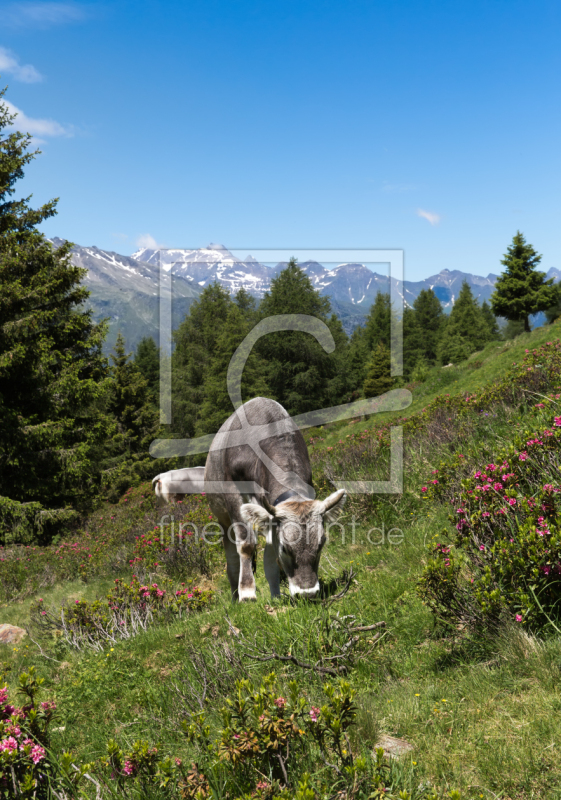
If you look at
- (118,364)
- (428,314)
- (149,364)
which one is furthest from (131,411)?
(428,314)

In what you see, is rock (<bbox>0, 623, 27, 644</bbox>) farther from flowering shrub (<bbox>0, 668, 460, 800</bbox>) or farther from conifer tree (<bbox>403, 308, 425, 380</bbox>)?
conifer tree (<bbox>403, 308, 425, 380</bbox>)

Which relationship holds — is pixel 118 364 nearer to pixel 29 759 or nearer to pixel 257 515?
pixel 257 515

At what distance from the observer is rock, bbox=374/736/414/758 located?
2.59m

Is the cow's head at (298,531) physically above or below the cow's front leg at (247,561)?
above

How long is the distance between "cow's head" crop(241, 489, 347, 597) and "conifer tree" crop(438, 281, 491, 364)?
2205 inches

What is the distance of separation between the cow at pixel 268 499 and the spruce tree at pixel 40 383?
12051mm

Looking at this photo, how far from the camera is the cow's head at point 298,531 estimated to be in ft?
15.1

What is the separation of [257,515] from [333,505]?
78cm

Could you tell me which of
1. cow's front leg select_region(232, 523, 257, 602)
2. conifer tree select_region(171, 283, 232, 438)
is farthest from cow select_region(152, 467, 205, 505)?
conifer tree select_region(171, 283, 232, 438)

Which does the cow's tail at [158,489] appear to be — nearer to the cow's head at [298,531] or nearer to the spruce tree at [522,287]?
the cow's head at [298,531]

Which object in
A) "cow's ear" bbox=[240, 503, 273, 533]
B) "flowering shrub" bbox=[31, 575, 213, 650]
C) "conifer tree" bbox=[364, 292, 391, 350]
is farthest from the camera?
"conifer tree" bbox=[364, 292, 391, 350]

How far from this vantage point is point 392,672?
3631 mm

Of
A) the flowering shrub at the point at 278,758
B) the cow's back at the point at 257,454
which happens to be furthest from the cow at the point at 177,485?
the flowering shrub at the point at 278,758

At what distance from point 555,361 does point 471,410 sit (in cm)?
164
